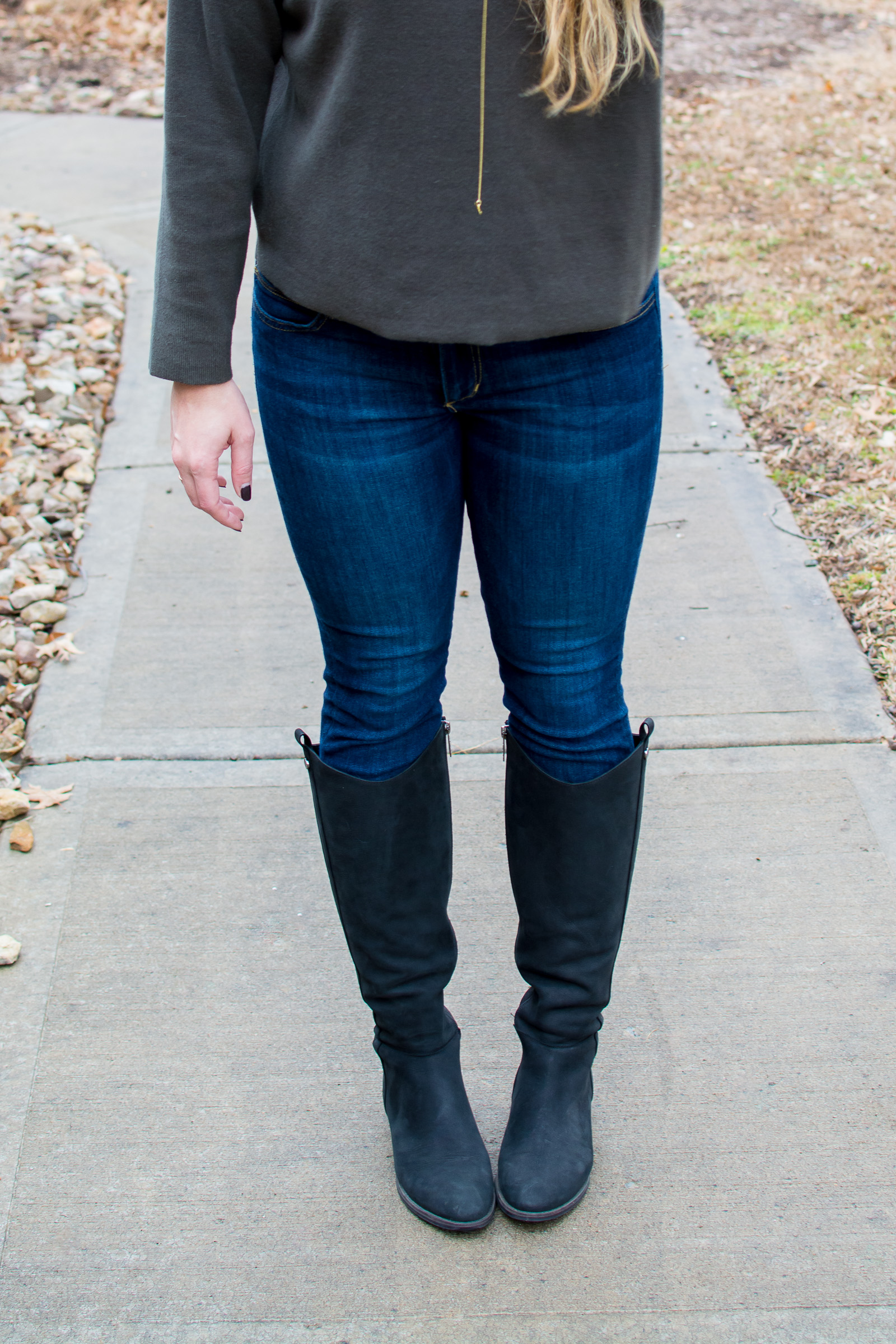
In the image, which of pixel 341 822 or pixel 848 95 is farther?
pixel 848 95

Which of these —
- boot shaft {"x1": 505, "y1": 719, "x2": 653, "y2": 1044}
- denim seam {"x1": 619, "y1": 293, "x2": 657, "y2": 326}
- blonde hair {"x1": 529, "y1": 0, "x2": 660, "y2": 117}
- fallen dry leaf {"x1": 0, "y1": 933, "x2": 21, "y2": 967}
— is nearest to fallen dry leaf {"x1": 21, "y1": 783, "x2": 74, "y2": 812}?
fallen dry leaf {"x1": 0, "y1": 933, "x2": 21, "y2": 967}

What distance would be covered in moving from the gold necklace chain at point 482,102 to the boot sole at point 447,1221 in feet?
3.97

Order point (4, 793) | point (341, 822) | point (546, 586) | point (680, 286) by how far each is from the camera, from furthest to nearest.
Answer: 1. point (680, 286)
2. point (4, 793)
3. point (341, 822)
4. point (546, 586)

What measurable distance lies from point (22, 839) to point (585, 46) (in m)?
1.64

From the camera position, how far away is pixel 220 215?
123cm

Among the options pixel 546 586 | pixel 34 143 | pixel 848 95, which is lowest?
pixel 34 143

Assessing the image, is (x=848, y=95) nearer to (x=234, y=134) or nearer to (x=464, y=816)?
(x=464, y=816)

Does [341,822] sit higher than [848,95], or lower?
higher

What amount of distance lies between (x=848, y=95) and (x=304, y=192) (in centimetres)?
637

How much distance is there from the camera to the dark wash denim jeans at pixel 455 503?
4.14 feet

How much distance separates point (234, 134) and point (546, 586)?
22.9 inches

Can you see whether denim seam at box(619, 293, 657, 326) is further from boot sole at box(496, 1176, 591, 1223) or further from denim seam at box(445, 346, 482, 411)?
boot sole at box(496, 1176, 591, 1223)

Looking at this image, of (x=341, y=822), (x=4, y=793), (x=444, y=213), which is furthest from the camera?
(x=4, y=793)

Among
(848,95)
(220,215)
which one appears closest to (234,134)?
(220,215)
